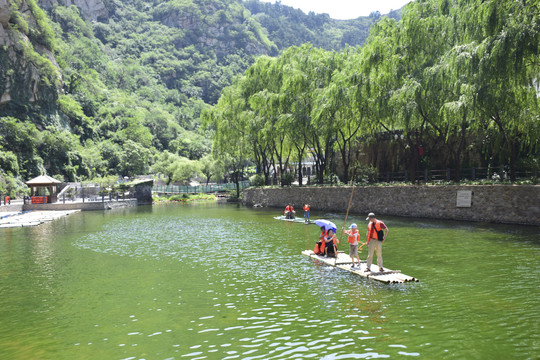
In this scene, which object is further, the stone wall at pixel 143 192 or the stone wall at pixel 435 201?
the stone wall at pixel 143 192

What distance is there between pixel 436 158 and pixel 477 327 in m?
30.8

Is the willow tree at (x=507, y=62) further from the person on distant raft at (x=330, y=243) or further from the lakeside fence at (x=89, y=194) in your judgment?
the lakeside fence at (x=89, y=194)

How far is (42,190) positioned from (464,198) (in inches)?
1876

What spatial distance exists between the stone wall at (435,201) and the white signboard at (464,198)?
13 cm

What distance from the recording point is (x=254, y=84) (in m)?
49.2

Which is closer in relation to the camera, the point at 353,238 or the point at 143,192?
the point at 353,238

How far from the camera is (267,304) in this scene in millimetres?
10523

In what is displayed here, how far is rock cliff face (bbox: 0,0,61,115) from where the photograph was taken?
67.0 meters

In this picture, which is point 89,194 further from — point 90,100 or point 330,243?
point 330,243

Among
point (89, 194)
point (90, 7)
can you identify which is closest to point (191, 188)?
point (89, 194)

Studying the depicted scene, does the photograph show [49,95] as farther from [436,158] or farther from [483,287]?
[483,287]

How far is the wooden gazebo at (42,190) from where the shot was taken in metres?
51.5

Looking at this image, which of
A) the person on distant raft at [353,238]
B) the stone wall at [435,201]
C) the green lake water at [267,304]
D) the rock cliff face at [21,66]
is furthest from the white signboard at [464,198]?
the rock cliff face at [21,66]

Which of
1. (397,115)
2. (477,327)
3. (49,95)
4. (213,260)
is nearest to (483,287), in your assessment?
(477,327)
